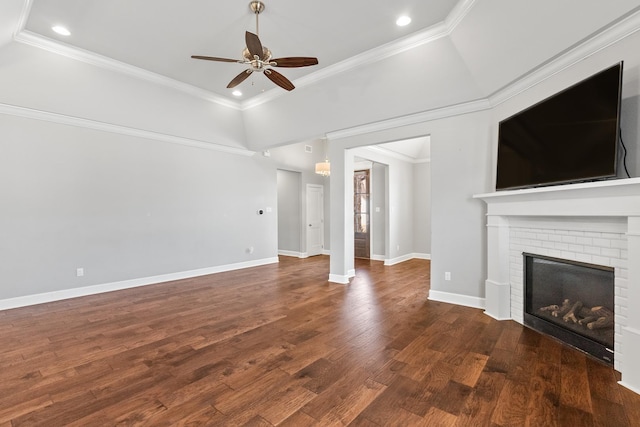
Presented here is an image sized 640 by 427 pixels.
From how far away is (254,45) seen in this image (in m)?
2.78

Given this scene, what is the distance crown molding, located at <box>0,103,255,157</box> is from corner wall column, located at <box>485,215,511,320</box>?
5.41 m

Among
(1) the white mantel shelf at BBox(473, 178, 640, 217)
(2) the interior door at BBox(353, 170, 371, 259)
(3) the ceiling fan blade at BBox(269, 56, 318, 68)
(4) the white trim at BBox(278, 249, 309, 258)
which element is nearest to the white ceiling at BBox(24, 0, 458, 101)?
(3) the ceiling fan blade at BBox(269, 56, 318, 68)

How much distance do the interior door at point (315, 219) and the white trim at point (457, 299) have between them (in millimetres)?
4779

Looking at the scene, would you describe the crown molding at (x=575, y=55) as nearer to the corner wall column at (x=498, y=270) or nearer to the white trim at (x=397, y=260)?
the corner wall column at (x=498, y=270)

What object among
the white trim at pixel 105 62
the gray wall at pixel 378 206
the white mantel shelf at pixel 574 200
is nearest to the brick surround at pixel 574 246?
the white mantel shelf at pixel 574 200

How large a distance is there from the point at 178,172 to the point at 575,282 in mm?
6212

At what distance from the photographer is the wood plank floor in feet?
5.93

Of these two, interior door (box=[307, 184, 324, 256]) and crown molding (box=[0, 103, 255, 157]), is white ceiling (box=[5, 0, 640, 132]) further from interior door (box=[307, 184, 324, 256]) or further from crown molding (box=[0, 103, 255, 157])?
interior door (box=[307, 184, 324, 256])

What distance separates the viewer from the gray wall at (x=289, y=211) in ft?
27.8

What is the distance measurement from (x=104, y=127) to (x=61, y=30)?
154 cm

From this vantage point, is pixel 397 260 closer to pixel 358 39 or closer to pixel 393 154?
pixel 393 154

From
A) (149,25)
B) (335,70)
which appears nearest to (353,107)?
(335,70)

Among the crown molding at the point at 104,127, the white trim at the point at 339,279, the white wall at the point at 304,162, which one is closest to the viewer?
the crown molding at the point at 104,127

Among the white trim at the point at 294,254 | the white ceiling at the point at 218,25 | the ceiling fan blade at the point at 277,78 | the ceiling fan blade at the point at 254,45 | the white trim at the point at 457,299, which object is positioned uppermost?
the white ceiling at the point at 218,25
